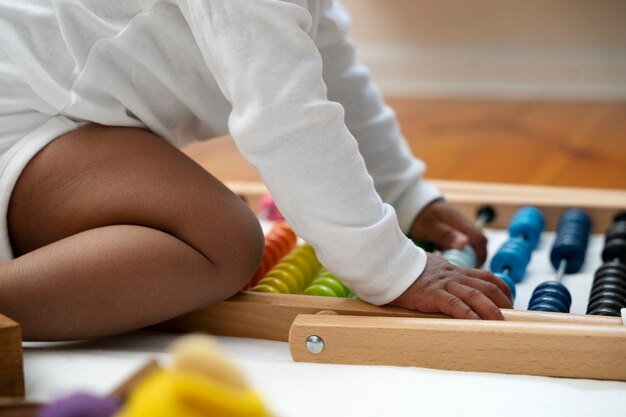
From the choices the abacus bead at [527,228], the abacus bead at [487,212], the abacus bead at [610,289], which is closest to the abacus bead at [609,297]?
the abacus bead at [610,289]

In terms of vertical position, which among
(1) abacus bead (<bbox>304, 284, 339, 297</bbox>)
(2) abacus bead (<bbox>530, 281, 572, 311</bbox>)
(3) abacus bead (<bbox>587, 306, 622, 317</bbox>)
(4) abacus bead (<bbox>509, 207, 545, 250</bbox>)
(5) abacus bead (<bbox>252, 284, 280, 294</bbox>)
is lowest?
(4) abacus bead (<bbox>509, 207, 545, 250</bbox>)

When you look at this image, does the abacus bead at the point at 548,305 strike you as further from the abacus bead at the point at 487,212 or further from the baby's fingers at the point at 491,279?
the abacus bead at the point at 487,212

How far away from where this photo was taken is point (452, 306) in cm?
79

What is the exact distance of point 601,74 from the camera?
2389 millimetres

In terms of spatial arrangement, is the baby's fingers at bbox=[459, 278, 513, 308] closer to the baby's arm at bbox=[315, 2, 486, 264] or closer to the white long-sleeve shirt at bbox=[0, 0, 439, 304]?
the white long-sleeve shirt at bbox=[0, 0, 439, 304]

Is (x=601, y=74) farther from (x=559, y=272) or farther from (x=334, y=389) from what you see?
(x=334, y=389)

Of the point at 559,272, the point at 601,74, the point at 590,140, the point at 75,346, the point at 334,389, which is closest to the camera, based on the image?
the point at 334,389

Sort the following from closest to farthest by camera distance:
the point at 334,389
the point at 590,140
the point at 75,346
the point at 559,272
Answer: the point at 334,389, the point at 75,346, the point at 559,272, the point at 590,140

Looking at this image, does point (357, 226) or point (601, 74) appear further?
point (601, 74)

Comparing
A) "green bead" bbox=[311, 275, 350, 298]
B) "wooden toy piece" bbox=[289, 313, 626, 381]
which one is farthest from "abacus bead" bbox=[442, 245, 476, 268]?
"wooden toy piece" bbox=[289, 313, 626, 381]

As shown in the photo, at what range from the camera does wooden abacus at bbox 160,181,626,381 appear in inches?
28.5

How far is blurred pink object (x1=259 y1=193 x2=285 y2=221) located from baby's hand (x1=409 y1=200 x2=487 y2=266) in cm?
23

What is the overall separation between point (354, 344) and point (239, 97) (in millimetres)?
225

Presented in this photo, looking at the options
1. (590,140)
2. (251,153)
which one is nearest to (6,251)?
(251,153)
